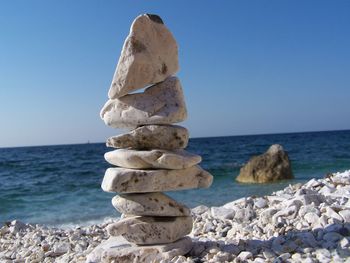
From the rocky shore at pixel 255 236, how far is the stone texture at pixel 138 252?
113 millimetres

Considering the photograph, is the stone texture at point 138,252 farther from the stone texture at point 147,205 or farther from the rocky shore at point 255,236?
the stone texture at point 147,205

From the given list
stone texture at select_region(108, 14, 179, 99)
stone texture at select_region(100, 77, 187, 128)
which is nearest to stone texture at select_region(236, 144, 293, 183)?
stone texture at select_region(100, 77, 187, 128)

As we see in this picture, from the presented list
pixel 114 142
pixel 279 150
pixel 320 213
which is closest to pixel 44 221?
pixel 114 142

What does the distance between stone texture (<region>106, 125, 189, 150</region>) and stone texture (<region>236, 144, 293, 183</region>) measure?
37.6 ft

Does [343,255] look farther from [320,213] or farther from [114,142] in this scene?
[114,142]

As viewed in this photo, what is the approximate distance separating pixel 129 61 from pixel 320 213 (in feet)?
9.90

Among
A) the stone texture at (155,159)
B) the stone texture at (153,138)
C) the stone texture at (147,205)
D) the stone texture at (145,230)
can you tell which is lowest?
the stone texture at (145,230)

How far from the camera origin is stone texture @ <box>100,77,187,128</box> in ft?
14.6

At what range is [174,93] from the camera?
4613 mm

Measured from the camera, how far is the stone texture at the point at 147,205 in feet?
14.6

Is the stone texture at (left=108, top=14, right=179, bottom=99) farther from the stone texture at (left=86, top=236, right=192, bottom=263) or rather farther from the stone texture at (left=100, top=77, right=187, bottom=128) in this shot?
the stone texture at (left=86, top=236, right=192, bottom=263)

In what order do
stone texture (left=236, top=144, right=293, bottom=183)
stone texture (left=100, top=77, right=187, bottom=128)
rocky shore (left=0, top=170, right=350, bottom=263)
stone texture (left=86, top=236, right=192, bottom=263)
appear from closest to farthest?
rocky shore (left=0, top=170, right=350, bottom=263), stone texture (left=86, top=236, right=192, bottom=263), stone texture (left=100, top=77, right=187, bottom=128), stone texture (left=236, top=144, right=293, bottom=183)

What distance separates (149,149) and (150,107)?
0.45 meters

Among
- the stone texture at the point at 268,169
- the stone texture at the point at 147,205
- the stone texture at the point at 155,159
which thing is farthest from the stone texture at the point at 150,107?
the stone texture at the point at 268,169
